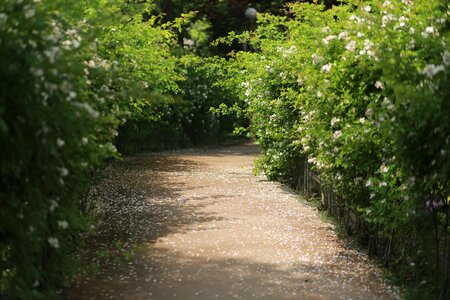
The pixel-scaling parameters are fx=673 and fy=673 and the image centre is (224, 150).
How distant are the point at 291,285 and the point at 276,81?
6.90 metres

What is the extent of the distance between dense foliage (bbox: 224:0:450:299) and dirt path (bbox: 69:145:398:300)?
0.66m

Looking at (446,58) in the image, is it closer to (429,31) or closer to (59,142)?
(429,31)

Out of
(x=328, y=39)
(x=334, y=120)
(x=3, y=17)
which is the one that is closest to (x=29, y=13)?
(x=3, y=17)

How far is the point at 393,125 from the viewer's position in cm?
536

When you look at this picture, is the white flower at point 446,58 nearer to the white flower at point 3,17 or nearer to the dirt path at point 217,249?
the dirt path at point 217,249

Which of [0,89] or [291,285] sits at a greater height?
[0,89]

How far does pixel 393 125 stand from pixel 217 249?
3.67 m

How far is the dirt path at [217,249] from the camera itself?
265 inches

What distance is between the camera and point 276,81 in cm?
1321

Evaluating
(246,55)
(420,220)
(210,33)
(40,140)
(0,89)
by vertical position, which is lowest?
(420,220)

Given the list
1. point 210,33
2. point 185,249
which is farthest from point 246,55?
point 210,33

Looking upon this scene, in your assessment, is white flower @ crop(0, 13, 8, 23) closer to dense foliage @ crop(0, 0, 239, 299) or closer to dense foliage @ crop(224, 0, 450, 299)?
dense foliage @ crop(0, 0, 239, 299)

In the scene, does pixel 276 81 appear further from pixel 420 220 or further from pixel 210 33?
pixel 210 33

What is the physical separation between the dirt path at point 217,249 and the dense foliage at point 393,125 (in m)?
0.66
